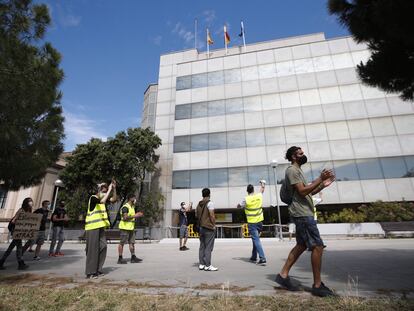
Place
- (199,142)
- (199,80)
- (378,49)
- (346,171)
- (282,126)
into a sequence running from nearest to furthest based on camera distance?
(378,49) < (346,171) < (282,126) < (199,142) < (199,80)

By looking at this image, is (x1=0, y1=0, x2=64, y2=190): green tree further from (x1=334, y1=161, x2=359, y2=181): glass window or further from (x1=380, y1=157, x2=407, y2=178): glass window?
(x1=380, y1=157, x2=407, y2=178): glass window

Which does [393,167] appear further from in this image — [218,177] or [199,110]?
[199,110]

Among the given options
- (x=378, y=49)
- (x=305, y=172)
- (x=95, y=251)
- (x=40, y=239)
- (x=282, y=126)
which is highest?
(x=282, y=126)

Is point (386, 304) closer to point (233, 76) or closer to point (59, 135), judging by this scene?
point (59, 135)

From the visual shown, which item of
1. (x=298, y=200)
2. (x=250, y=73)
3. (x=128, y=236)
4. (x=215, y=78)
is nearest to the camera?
(x=298, y=200)

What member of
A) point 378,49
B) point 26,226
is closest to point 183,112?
point 26,226

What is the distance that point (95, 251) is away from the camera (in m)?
5.05

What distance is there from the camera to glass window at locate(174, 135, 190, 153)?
89.0 ft

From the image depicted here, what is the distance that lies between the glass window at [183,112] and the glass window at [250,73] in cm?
716

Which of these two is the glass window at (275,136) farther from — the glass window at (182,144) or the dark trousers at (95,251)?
the dark trousers at (95,251)

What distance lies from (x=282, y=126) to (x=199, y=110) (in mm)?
9232

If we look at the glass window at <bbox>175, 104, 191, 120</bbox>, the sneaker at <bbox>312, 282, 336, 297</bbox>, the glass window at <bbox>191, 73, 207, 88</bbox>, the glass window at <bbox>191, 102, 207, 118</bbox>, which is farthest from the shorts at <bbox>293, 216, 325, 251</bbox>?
the glass window at <bbox>191, 73, 207, 88</bbox>

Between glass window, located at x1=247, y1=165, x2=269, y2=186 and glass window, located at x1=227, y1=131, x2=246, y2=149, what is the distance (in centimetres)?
272

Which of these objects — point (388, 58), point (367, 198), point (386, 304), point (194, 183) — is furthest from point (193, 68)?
point (386, 304)
